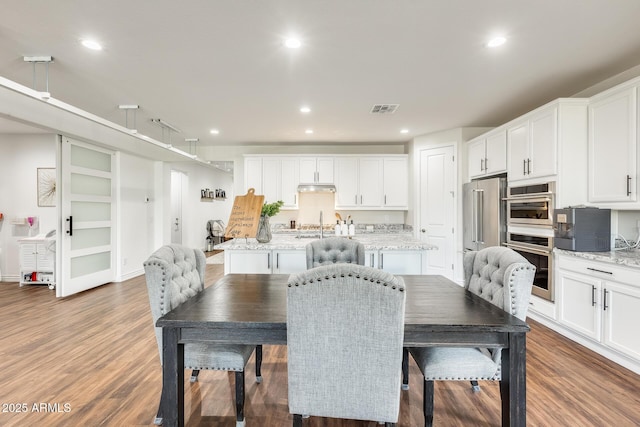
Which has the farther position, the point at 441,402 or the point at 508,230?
the point at 508,230

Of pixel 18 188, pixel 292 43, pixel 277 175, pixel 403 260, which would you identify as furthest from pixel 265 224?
pixel 18 188

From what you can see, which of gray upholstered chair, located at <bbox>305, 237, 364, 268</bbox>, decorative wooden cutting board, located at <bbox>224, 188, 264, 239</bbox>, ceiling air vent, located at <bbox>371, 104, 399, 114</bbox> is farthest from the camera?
ceiling air vent, located at <bbox>371, 104, 399, 114</bbox>

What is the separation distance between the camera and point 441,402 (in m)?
2.07

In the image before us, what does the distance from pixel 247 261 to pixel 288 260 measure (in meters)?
0.47

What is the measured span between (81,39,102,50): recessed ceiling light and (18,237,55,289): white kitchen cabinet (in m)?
3.90

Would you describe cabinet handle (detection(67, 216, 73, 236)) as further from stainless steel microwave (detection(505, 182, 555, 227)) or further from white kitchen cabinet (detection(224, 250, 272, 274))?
stainless steel microwave (detection(505, 182, 555, 227))

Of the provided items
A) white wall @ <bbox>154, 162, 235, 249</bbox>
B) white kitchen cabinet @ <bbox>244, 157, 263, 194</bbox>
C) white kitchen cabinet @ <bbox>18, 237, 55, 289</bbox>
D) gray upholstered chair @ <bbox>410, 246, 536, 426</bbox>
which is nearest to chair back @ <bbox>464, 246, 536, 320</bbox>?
gray upholstered chair @ <bbox>410, 246, 536, 426</bbox>

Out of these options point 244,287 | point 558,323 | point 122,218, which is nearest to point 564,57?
point 558,323

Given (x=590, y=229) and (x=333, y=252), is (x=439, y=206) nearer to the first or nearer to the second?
(x=590, y=229)

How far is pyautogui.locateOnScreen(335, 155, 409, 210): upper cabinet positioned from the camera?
596 cm

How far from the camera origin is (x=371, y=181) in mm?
5973

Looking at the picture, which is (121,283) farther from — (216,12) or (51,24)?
(216,12)

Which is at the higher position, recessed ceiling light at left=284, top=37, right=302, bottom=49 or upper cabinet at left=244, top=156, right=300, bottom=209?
recessed ceiling light at left=284, top=37, right=302, bottom=49

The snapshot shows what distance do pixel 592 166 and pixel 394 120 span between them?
7.86ft
